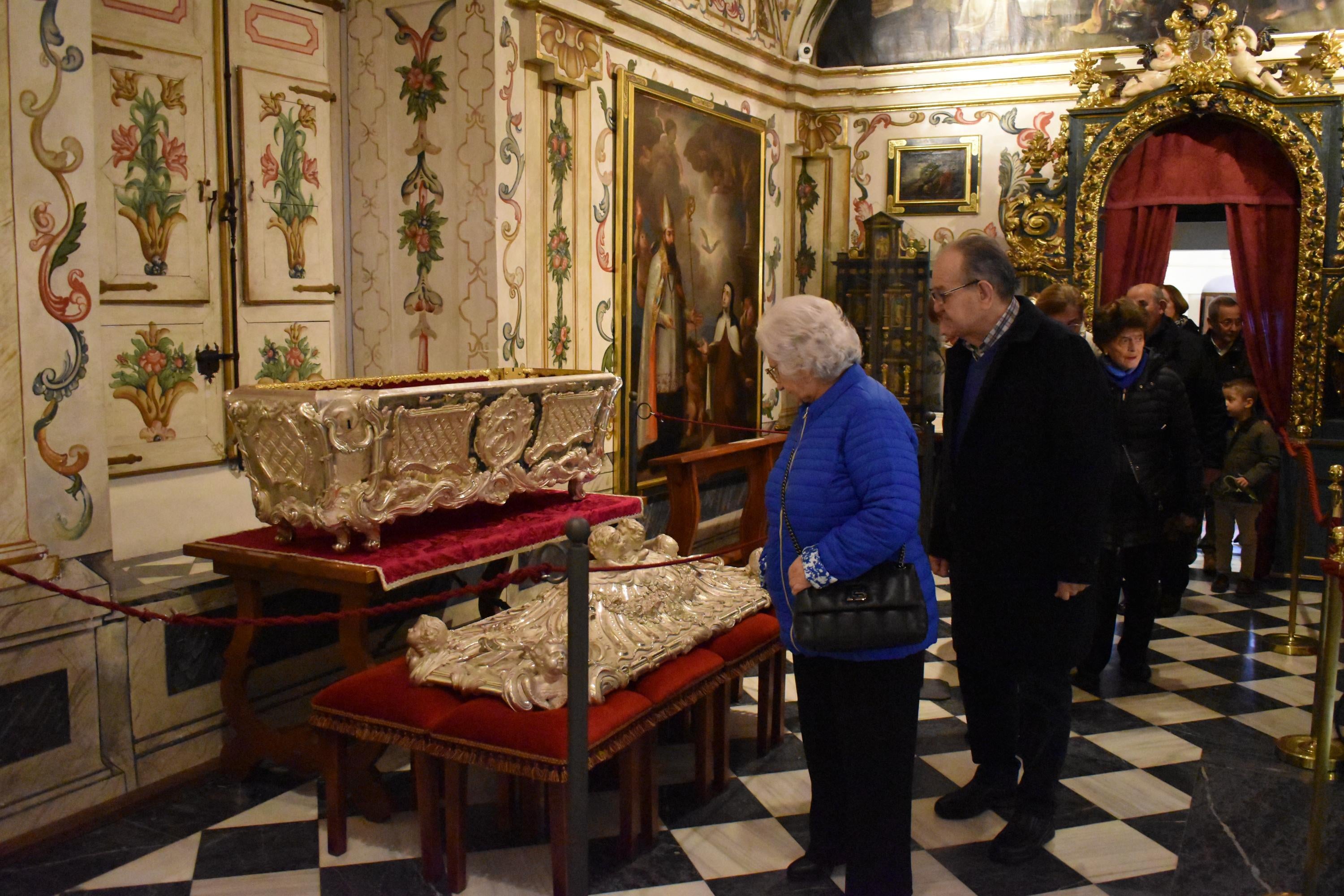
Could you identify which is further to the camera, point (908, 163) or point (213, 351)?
point (908, 163)

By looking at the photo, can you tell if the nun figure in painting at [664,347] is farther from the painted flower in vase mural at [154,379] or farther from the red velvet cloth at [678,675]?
the red velvet cloth at [678,675]

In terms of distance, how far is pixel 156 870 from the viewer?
3.74 metres

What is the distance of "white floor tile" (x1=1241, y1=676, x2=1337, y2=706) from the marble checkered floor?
0.89 ft

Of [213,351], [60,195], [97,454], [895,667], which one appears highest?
[60,195]

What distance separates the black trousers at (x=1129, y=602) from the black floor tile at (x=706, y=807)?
2076 millimetres

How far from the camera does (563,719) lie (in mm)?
A: 3420

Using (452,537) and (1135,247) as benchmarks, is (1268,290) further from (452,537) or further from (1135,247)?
(452,537)

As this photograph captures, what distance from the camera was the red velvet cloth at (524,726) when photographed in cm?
335

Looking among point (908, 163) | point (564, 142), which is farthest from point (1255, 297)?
point (564, 142)

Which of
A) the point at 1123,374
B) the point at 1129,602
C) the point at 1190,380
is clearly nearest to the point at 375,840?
the point at 1123,374

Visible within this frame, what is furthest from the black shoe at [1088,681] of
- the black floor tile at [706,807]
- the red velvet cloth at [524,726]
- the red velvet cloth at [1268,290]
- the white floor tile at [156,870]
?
the white floor tile at [156,870]

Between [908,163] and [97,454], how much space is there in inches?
286

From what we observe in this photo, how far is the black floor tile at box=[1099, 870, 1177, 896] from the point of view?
11.8 ft

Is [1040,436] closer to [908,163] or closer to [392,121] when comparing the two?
A: [392,121]
